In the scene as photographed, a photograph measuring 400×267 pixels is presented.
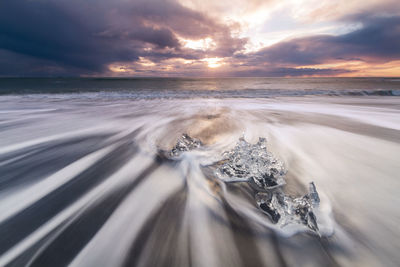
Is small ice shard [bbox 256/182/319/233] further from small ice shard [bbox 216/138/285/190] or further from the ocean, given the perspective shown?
small ice shard [bbox 216/138/285/190]

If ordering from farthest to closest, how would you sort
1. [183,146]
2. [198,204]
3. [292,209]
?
[183,146]
[198,204]
[292,209]

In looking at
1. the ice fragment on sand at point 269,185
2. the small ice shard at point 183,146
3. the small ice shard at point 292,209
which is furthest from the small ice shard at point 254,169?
the small ice shard at point 183,146

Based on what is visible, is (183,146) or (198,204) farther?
(183,146)

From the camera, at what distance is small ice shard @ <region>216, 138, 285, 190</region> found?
1.64 metres

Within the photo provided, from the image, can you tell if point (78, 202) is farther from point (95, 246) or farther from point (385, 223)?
point (385, 223)

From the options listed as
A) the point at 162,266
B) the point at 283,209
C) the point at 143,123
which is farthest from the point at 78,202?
the point at 143,123

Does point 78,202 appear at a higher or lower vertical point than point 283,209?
lower

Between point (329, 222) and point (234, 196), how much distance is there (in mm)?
725

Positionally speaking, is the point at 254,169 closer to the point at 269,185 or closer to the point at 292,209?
the point at 269,185

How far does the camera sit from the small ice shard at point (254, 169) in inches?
64.6

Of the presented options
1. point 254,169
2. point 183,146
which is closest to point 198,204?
point 254,169

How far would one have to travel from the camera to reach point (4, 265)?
3.29ft

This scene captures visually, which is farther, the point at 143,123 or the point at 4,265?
the point at 143,123

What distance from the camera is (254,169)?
66.9 inches
